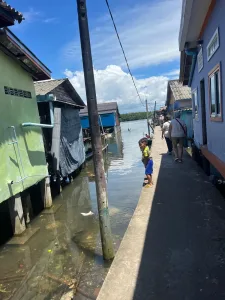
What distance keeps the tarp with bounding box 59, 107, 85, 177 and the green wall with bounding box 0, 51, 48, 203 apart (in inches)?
85.3

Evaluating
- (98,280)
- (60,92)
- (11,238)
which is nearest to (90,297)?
(98,280)

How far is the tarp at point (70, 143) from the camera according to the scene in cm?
1148

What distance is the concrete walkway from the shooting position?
122 inches

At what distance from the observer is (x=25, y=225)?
7.86 meters

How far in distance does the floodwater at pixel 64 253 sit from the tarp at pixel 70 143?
1.61 meters

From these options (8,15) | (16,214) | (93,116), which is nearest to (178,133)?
(93,116)

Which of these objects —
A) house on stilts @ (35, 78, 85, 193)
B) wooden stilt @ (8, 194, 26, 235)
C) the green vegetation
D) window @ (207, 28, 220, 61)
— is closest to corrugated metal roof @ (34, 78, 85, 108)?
house on stilts @ (35, 78, 85, 193)

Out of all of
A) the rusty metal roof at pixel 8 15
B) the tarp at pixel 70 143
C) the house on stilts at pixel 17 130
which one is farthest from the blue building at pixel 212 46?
the tarp at pixel 70 143

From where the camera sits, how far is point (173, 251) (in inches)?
154

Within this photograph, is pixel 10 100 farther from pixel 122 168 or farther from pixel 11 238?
pixel 122 168

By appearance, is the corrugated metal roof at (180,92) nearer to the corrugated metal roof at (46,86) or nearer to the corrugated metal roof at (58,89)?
the corrugated metal roof at (58,89)

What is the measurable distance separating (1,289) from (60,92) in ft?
29.6

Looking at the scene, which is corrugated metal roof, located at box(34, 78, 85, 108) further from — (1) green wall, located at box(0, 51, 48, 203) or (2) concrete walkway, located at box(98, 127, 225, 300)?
(2) concrete walkway, located at box(98, 127, 225, 300)

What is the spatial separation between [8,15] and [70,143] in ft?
24.6
